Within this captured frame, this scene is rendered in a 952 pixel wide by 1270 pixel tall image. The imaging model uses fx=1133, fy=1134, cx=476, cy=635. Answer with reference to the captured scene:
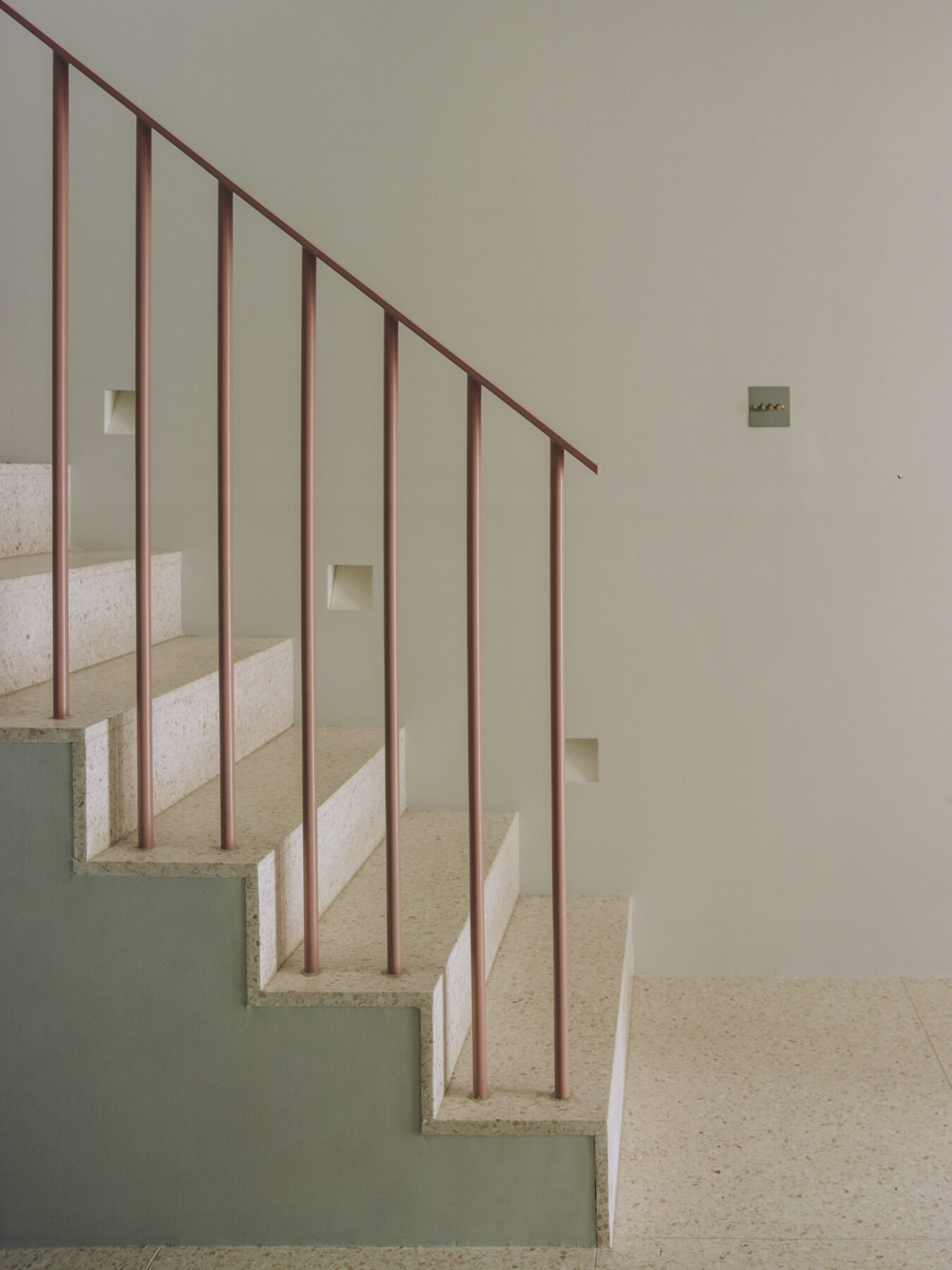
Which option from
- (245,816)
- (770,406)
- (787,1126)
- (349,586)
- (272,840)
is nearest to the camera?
(272,840)

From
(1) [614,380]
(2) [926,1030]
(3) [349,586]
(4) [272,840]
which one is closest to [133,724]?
(4) [272,840]

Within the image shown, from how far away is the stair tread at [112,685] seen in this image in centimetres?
170

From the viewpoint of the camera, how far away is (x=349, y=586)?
2686mm

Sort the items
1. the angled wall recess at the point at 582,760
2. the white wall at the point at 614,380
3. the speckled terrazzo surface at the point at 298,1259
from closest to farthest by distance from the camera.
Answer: the speckled terrazzo surface at the point at 298,1259
the white wall at the point at 614,380
the angled wall recess at the point at 582,760

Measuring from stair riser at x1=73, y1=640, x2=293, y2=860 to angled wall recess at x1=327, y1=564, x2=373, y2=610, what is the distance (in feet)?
0.68

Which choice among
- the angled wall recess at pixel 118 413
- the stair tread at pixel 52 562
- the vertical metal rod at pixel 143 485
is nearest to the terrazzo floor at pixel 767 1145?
the vertical metal rod at pixel 143 485

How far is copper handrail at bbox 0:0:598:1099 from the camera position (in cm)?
167

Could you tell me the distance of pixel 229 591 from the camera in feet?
5.64

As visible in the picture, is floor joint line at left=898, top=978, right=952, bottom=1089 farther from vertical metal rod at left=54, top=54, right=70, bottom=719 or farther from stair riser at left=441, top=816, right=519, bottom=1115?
vertical metal rod at left=54, top=54, right=70, bottom=719

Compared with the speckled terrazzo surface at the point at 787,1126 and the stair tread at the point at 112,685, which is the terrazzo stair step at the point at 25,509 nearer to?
the stair tread at the point at 112,685

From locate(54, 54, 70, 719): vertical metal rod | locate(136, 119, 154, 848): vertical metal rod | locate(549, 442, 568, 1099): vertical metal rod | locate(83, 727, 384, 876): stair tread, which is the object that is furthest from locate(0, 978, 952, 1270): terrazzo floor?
locate(54, 54, 70, 719): vertical metal rod

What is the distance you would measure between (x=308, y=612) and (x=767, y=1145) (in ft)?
3.93

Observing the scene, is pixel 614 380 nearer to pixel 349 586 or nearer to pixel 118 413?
pixel 349 586

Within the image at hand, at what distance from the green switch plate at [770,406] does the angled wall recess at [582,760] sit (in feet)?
2.71
